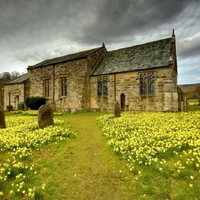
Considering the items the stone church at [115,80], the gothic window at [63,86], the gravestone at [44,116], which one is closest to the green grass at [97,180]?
the gravestone at [44,116]

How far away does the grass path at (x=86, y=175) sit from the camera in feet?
14.5

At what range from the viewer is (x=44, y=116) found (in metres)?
13.3

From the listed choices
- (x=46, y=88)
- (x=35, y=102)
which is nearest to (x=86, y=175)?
(x=35, y=102)

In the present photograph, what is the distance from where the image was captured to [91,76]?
2959 centimetres

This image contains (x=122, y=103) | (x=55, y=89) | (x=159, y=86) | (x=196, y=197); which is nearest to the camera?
(x=196, y=197)

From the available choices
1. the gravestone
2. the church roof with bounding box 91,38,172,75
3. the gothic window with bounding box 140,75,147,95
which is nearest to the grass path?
the gravestone

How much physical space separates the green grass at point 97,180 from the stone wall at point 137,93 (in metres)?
17.4

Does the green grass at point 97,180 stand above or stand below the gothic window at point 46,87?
below

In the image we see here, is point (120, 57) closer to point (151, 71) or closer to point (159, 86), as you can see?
→ point (151, 71)

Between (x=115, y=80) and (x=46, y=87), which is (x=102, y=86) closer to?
(x=115, y=80)

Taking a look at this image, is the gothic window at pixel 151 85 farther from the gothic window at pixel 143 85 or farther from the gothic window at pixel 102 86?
the gothic window at pixel 102 86

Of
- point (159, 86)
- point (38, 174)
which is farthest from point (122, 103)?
point (38, 174)

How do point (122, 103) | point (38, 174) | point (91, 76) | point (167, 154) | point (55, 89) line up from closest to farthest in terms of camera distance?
point (38, 174) → point (167, 154) → point (122, 103) → point (91, 76) → point (55, 89)

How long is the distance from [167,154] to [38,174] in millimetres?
4645
